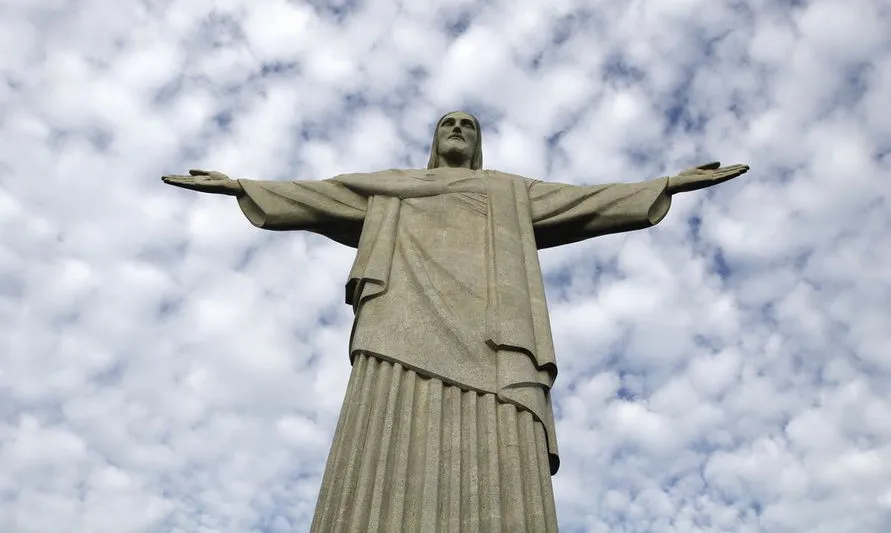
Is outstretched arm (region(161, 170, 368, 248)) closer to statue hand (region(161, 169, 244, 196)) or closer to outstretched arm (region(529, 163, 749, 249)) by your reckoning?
statue hand (region(161, 169, 244, 196))

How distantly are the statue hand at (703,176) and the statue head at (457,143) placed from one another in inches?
A: 113

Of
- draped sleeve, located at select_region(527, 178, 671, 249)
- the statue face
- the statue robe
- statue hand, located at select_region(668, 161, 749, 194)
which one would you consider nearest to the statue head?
the statue face

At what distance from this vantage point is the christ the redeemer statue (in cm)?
851

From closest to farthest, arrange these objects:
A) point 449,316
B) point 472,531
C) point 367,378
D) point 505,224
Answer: point 472,531 → point 367,378 → point 449,316 → point 505,224

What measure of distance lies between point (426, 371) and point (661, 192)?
4454 mm

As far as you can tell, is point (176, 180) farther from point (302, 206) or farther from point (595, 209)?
point (595, 209)

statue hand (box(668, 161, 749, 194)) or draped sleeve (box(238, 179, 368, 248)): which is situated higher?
statue hand (box(668, 161, 749, 194))

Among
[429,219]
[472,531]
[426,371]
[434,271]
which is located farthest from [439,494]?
[429,219]

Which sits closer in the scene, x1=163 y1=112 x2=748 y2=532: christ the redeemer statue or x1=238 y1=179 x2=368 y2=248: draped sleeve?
x1=163 y1=112 x2=748 y2=532: christ the redeemer statue

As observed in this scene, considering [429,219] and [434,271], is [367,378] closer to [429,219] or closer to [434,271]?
A: [434,271]

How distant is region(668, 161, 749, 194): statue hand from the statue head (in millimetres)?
2858

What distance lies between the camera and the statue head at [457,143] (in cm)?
1327

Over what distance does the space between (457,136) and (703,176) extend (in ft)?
11.5

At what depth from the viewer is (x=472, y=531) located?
822 centimetres
